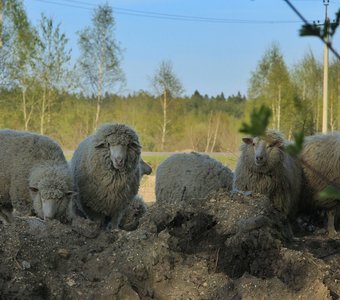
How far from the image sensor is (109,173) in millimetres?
8703

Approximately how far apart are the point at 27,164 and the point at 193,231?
4.13 metres

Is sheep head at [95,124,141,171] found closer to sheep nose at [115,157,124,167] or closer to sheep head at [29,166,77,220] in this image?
sheep nose at [115,157,124,167]

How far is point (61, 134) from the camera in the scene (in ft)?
107

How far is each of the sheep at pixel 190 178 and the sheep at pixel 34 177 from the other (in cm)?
238

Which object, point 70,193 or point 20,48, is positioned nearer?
point 70,193

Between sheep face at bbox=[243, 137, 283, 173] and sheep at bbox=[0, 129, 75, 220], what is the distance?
8.44 feet

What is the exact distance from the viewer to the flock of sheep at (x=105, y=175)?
834 cm

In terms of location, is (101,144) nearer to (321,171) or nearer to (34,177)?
(34,177)

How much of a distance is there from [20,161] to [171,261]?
444cm

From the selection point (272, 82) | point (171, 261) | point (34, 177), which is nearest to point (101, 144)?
point (34, 177)

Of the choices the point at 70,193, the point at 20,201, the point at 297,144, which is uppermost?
the point at 297,144

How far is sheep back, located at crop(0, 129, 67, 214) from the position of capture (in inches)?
338

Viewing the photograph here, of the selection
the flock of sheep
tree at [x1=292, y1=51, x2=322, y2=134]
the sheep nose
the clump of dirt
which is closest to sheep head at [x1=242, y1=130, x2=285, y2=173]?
the flock of sheep

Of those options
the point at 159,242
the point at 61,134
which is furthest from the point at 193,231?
the point at 61,134
